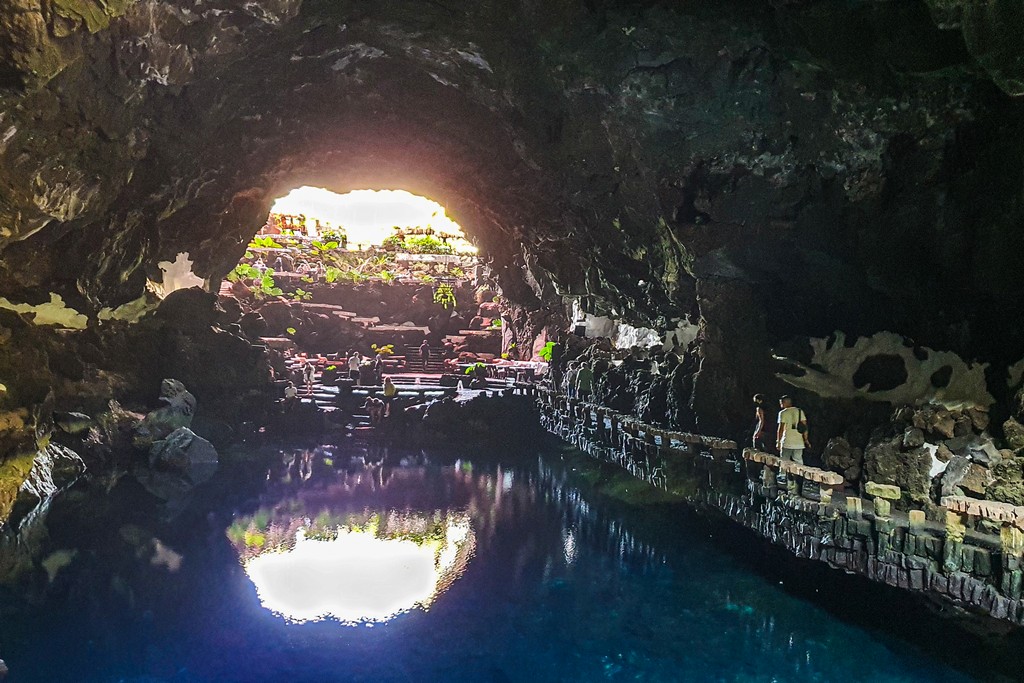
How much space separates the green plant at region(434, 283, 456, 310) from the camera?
100ft

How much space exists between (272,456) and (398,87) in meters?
9.94

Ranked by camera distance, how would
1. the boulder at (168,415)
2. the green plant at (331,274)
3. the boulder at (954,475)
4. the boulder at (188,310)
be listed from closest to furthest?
1. the boulder at (954,475)
2. the boulder at (168,415)
3. the boulder at (188,310)
4. the green plant at (331,274)

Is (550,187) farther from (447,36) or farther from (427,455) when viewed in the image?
(427,455)

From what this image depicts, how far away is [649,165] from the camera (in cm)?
1100

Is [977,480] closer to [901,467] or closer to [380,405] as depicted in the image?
[901,467]

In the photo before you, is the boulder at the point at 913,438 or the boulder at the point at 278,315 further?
the boulder at the point at 278,315

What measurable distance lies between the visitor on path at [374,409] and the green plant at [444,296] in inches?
399

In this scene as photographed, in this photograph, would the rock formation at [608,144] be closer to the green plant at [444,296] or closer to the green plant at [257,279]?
the green plant at [257,279]

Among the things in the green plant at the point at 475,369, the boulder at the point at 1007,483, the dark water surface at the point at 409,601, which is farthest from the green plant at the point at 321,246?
the boulder at the point at 1007,483

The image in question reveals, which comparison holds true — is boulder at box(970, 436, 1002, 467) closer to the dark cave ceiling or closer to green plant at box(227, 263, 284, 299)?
the dark cave ceiling

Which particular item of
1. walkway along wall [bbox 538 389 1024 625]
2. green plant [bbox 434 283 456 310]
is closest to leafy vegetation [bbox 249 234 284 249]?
green plant [bbox 434 283 456 310]

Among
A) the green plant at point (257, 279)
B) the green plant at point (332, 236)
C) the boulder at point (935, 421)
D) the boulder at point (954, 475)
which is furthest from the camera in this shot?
the green plant at point (332, 236)

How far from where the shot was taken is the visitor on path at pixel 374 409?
20516 millimetres

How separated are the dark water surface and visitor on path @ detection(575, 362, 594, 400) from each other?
6470 millimetres
